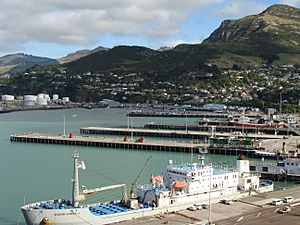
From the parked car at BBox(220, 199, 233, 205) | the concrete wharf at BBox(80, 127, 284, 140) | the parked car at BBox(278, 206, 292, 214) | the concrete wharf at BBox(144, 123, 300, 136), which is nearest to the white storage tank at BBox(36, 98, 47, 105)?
the concrete wharf at BBox(144, 123, 300, 136)

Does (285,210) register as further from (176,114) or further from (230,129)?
(176,114)

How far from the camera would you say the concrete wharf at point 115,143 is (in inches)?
2729

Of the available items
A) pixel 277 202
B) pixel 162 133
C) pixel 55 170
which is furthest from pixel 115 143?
pixel 277 202

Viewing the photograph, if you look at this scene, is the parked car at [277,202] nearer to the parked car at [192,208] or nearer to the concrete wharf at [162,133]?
the parked car at [192,208]

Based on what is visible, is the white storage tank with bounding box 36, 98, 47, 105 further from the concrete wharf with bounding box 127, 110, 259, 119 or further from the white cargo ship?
the white cargo ship

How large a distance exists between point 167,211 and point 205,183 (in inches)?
153

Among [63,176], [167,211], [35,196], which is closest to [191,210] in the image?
[167,211]

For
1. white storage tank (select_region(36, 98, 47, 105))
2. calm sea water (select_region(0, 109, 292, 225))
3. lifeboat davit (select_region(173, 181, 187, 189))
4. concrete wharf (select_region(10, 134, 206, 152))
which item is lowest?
calm sea water (select_region(0, 109, 292, 225))

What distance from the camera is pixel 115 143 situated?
74.1m

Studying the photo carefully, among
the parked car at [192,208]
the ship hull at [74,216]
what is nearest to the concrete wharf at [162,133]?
the parked car at [192,208]

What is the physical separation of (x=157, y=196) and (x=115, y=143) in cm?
4254

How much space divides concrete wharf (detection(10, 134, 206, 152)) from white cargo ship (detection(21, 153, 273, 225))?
27.5 m

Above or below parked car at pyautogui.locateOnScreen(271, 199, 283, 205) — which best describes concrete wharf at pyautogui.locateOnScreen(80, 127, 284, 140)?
above

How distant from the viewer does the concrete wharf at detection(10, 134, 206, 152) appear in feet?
227
